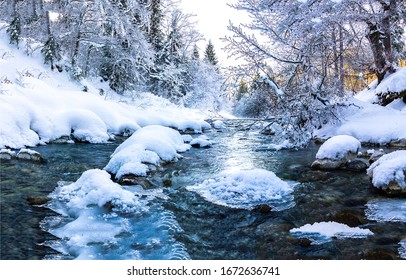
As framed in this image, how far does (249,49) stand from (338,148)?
3184mm

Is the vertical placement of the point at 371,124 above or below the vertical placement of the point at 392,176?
above

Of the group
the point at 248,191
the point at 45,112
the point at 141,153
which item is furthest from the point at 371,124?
the point at 45,112

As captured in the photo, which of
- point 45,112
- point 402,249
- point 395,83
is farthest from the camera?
point 395,83

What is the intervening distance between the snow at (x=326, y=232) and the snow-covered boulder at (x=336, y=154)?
3.46 metres

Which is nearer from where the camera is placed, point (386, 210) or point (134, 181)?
point (386, 210)

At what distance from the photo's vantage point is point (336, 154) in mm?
8078

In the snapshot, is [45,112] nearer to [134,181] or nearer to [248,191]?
[134,181]

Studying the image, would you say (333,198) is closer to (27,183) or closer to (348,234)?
(348,234)

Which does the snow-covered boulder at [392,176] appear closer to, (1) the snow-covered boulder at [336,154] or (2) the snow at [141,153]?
(1) the snow-covered boulder at [336,154]

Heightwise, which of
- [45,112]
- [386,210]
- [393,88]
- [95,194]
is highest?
[393,88]

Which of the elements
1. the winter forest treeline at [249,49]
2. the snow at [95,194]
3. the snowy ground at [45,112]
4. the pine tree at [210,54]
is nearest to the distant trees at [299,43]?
the winter forest treeline at [249,49]

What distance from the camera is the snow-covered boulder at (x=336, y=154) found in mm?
7852

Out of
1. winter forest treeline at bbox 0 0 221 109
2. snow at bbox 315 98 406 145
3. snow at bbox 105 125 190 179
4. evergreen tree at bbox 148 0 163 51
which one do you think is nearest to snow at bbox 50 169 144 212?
snow at bbox 105 125 190 179

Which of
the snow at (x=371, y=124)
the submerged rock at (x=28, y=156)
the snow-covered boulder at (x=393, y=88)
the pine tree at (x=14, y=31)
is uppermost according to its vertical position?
the pine tree at (x=14, y=31)
